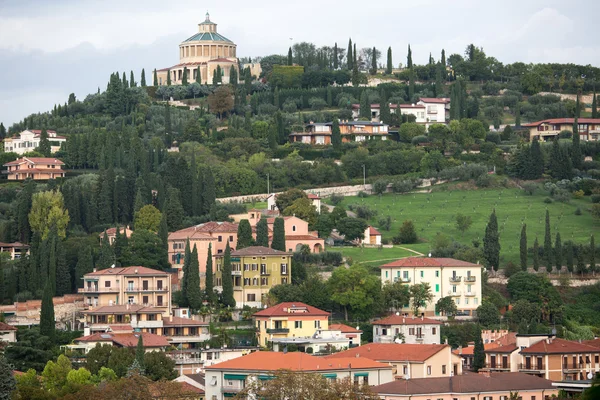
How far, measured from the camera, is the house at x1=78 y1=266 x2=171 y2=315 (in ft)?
293

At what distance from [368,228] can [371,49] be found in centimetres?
6994

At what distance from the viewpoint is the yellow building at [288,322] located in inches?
3319

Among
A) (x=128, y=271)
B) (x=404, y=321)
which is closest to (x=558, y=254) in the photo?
(x=404, y=321)

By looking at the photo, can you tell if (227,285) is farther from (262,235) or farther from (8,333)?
(8,333)

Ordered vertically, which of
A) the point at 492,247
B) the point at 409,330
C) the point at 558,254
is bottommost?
the point at 409,330

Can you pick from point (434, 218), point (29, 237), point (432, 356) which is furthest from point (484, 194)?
point (432, 356)

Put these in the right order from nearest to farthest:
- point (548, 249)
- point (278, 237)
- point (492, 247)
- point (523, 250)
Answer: point (278, 237), point (523, 250), point (492, 247), point (548, 249)

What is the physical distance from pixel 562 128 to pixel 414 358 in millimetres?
72053

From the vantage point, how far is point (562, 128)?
139 m

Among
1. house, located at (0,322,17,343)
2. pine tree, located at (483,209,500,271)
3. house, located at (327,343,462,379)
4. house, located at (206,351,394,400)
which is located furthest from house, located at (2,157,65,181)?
house, located at (206,351,394,400)

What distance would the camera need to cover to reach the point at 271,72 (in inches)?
6235

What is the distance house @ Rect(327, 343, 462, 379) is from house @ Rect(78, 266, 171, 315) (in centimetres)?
1960

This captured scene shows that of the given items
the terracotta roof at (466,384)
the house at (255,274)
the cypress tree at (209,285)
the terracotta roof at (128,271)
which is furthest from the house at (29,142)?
the terracotta roof at (466,384)

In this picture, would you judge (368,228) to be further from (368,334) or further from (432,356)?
(432,356)
